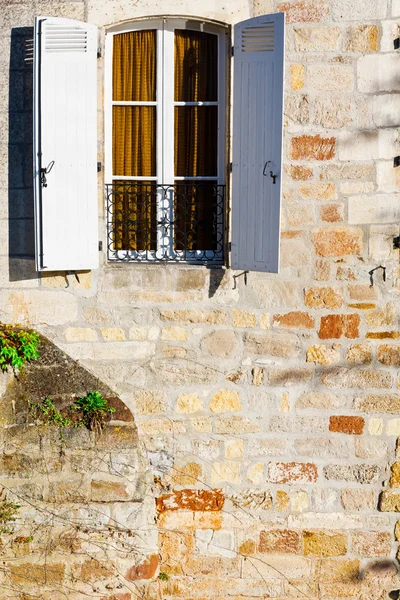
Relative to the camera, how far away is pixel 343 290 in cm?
533

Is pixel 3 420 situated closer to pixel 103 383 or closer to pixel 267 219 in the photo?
pixel 103 383

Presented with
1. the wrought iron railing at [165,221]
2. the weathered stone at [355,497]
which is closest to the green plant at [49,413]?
the wrought iron railing at [165,221]

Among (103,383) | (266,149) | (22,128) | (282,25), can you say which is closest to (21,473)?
(103,383)

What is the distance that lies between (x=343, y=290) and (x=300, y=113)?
1.16m

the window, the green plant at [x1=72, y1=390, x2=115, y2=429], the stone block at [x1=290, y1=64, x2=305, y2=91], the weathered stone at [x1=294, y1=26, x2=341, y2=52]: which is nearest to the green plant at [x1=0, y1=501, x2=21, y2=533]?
the green plant at [x1=72, y1=390, x2=115, y2=429]

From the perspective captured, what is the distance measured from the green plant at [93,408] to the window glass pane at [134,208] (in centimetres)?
105

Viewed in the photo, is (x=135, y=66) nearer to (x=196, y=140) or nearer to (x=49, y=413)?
(x=196, y=140)

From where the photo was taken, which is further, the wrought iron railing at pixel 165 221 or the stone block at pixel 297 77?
the wrought iron railing at pixel 165 221

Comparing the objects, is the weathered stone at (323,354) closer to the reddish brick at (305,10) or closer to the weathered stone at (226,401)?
the weathered stone at (226,401)

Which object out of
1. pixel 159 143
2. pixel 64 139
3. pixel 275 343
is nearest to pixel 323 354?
pixel 275 343

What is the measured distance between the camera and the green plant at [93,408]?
5348 mm

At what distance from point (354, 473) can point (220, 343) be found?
47.8 inches

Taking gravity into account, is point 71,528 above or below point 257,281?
below

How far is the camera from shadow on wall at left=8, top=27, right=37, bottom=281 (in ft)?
17.4
